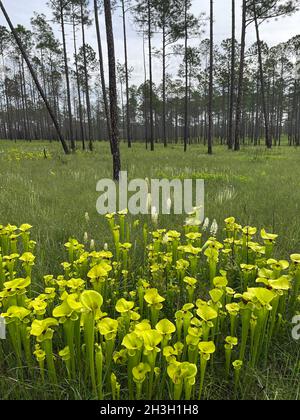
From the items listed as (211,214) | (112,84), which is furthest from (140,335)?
(112,84)

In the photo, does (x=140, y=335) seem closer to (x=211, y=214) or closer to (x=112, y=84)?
(x=211, y=214)

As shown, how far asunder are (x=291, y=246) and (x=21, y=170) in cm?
884

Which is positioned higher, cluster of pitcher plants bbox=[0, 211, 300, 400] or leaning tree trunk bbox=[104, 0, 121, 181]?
leaning tree trunk bbox=[104, 0, 121, 181]

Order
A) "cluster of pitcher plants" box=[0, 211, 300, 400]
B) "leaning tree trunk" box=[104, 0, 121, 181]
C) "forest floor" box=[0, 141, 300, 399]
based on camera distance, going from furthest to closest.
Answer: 1. "leaning tree trunk" box=[104, 0, 121, 181]
2. "forest floor" box=[0, 141, 300, 399]
3. "cluster of pitcher plants" box=[0, 211, 300, 400]

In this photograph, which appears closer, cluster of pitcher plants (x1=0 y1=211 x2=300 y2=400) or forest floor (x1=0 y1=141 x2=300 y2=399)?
cluster of pitcher plants (x1=0 y1=211 x2=300 y2=400)

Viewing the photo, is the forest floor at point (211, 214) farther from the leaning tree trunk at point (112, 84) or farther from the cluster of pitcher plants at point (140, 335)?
the leaning tree trunk at point (112, 84)

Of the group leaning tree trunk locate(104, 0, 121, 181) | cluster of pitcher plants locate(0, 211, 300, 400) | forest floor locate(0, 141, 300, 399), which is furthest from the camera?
leaning tree trunk locate(104, 0, 121, 181)

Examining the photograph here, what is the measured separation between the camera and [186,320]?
1.37m

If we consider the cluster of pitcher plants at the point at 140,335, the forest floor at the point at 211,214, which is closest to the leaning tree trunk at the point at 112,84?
the forest floor at the point at 211,214

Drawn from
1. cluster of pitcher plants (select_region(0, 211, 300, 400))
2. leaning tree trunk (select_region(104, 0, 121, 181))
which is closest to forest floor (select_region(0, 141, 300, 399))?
cluster of pitcher plants (select_region(0, 211, 300, 400))

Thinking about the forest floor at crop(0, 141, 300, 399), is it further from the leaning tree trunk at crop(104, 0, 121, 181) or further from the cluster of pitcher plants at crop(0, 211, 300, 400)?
the leaning tree trunk at crop(104, 0, 121, 181)

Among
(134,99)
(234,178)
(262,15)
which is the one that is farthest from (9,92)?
(234,178)

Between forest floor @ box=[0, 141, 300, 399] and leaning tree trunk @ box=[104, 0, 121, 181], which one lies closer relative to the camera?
forest floor @ box=[0, 141, 300, 399]

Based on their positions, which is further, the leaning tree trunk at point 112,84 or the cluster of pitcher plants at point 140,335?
the leaning tree trunk at point 112,84
